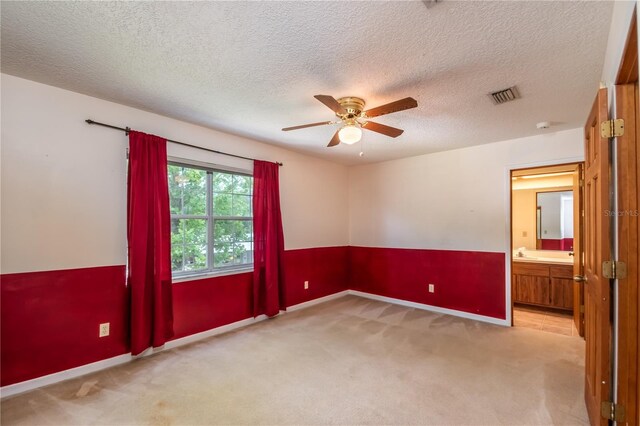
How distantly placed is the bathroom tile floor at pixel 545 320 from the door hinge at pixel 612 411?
7.59 feet

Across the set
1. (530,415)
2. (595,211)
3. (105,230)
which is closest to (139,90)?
(105,230)

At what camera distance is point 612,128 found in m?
1.48

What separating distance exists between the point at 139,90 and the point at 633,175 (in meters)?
3.33

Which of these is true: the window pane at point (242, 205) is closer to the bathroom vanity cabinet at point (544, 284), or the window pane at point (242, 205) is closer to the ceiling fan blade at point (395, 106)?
the ceiling fan blade at point (395, 106)

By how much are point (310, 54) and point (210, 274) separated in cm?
263

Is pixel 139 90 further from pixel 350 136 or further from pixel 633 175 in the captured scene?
pixel 633 175

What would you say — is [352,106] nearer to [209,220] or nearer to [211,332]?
[209,220]

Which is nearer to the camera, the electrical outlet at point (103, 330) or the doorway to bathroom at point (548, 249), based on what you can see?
the electrical outlet at point (103, 330)

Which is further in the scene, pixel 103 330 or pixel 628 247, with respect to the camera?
pixel 103 330

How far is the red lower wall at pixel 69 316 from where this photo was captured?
218 centimetres

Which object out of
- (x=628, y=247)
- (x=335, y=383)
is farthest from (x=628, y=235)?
(x=335, y=383)

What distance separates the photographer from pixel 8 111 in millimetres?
2182

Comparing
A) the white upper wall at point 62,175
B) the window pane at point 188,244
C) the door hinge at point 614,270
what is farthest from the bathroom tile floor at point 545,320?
the white upper wall at point 62,175

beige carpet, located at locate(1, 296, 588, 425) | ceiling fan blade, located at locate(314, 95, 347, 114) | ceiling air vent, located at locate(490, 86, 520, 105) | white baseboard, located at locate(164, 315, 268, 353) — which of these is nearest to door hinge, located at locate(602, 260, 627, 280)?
beige carpet, located at locate(1, 296, 588, 425)
